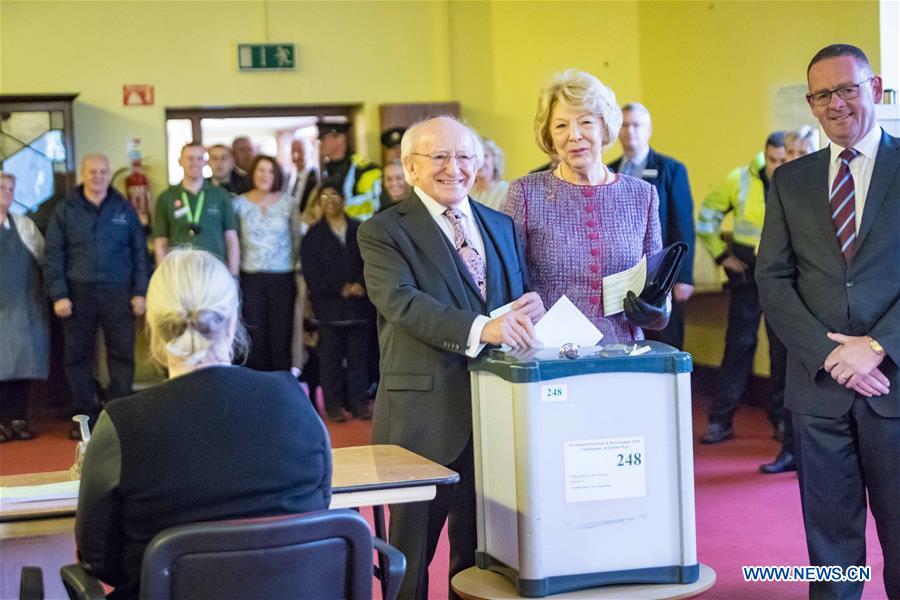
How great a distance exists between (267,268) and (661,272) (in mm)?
5264

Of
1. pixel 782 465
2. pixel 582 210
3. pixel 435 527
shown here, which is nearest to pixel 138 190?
pixel 782 465

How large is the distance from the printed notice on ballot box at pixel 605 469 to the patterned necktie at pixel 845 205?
0.92 metres

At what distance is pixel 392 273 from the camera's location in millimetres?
2986

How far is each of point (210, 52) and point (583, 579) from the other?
7.30 m

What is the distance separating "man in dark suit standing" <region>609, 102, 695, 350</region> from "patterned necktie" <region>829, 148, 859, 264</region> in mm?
2454

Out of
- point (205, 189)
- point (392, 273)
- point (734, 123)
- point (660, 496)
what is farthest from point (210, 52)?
point (660, 496)

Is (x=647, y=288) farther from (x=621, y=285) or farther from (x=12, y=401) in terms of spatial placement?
(x=12, y=401)

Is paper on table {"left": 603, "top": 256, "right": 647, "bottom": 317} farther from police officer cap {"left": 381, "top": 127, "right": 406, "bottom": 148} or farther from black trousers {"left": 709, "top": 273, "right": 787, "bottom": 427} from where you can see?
police officer cap {"left": 381, "top": 127, "right": 406, "bottom": 148}

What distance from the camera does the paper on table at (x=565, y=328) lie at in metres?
2.84

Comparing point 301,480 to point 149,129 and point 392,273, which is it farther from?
point 149,129

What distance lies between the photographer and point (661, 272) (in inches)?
117

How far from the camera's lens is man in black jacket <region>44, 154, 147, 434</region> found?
738 centimetres

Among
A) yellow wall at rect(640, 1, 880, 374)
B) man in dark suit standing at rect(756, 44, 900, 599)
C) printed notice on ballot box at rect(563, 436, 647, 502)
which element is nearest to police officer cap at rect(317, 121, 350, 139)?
yellow wall at rect(640, 1, 880, 374)

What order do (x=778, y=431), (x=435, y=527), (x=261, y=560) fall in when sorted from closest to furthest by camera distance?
(x=261, y=560), (x=435, y=527), (x=778, y=431)
